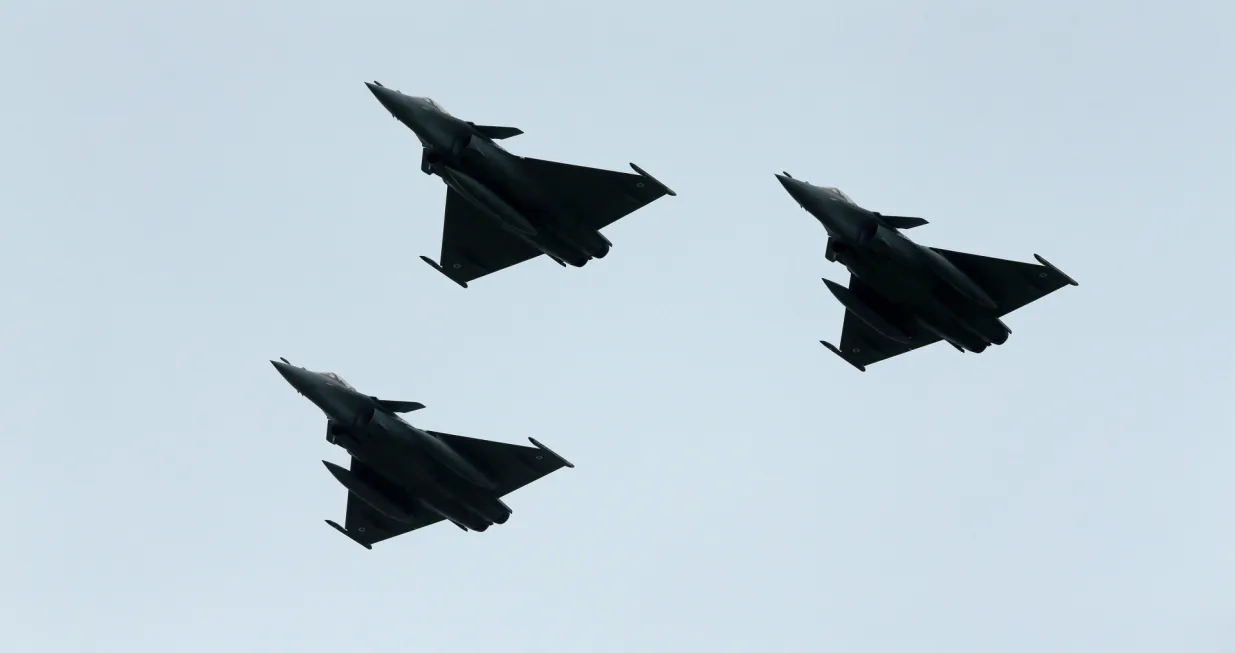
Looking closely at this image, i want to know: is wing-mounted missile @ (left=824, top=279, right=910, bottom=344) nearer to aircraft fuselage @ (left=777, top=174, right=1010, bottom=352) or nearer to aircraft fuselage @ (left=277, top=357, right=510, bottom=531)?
aircraft fuselage @ (left=777, top=174, right=1010, bottom=352)

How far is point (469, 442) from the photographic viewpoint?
166 ft

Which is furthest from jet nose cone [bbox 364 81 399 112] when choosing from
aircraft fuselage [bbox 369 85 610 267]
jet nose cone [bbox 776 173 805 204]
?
jet nose cone [bbox 776 173 805 204]

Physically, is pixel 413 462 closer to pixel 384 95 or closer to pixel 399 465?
pixel 399 465

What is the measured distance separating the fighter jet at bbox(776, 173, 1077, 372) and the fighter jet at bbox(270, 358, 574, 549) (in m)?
10.6

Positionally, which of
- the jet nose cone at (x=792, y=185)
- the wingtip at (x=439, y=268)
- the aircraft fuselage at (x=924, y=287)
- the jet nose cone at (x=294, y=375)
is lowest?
the jet nose cone at (x=294, y=375)

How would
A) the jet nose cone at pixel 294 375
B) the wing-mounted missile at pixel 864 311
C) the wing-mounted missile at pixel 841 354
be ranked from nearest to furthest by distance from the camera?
the jet nose cone at pixel 294 375 → the wing-mounted missile at pixel 864 311 → the wing-mounted missile at pixel 841 354

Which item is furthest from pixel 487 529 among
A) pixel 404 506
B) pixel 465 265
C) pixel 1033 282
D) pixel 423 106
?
pixel 1033 282

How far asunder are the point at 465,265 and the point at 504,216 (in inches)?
249

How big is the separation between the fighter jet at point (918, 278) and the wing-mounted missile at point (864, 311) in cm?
3

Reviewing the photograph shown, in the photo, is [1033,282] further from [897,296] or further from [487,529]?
[487,529]

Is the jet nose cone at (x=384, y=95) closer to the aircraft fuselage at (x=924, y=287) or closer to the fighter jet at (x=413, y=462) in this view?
the fighter jet at (x=413, y=462)

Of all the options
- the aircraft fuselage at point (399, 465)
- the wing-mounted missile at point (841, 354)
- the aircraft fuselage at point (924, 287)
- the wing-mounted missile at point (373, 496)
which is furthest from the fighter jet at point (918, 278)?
the wing-mounted missile at point (373, 496)

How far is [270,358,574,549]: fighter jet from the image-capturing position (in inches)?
1939

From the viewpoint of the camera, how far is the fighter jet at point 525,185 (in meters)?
49.0
